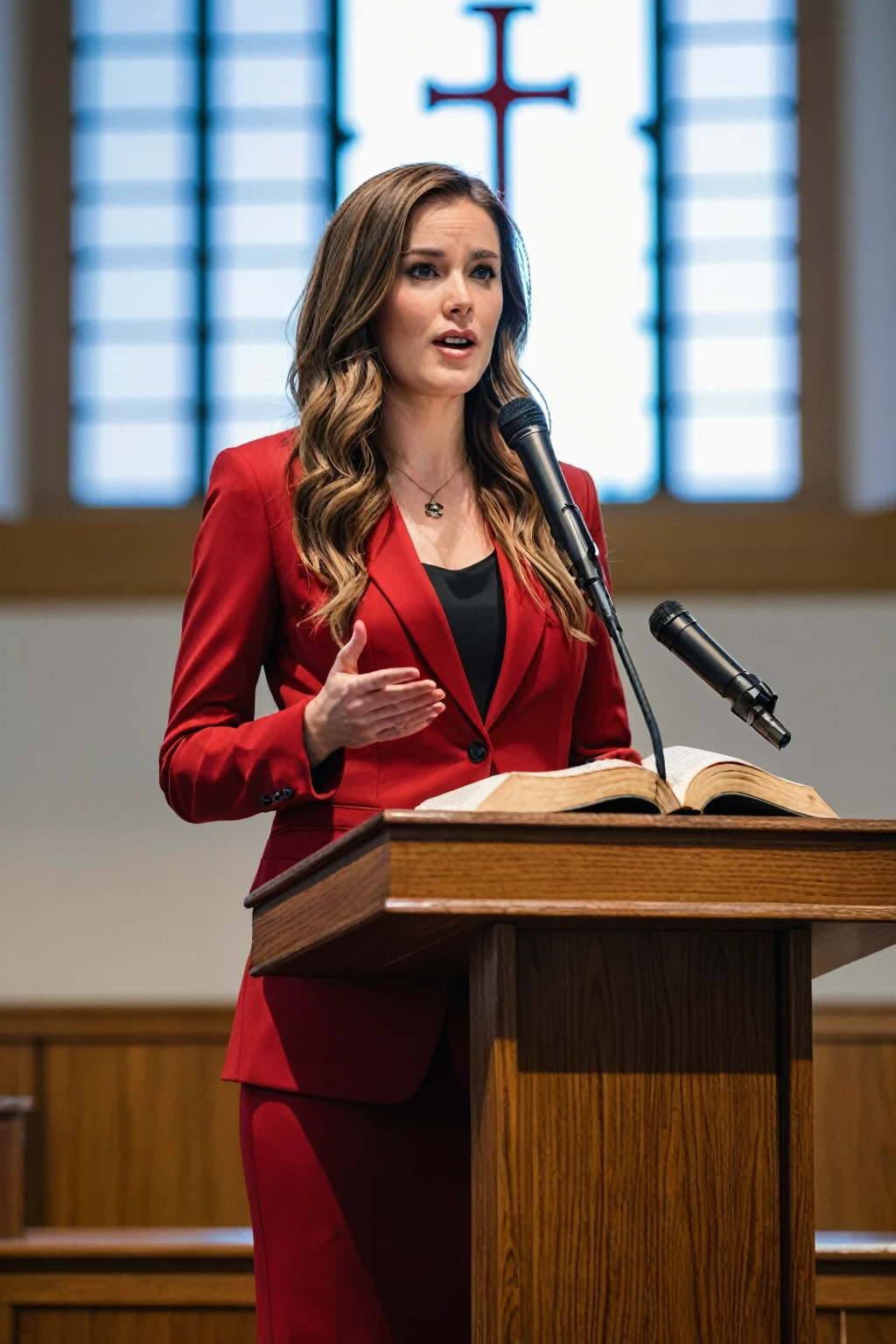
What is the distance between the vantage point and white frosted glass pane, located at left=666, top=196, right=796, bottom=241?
19.8 feet

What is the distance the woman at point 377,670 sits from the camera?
1719mm

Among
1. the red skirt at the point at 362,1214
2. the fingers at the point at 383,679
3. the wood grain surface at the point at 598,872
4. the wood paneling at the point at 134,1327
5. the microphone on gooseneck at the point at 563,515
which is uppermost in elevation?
the microphone on gooseneck at the point at 563,515

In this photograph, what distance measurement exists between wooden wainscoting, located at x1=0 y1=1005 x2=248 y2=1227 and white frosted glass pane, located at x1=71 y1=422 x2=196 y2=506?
69.3 inches

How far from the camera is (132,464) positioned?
6059 mm

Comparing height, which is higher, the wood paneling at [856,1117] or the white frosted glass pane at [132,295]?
the white frosted glass pane at [132,295]

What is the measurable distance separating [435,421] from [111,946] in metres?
3.53

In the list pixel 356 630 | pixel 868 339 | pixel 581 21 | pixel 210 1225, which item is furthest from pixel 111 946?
pixel 356 630

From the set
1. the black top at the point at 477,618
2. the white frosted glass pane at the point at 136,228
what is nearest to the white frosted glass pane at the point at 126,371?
the white frosted glass pane at the point at 136,228

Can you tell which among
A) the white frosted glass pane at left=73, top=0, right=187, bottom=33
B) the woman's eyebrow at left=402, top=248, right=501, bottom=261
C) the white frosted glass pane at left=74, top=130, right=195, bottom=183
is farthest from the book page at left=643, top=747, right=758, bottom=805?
the white frosted glass pane at left=73, top=0, right=187, bottom=33

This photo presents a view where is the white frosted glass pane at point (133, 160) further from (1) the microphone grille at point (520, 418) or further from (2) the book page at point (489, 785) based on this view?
(2) the book page at point (489, 785)

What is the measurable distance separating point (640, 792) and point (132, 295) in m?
5.04

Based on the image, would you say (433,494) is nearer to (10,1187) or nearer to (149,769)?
(10,1187)

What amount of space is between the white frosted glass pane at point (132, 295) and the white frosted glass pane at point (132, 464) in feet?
1.24

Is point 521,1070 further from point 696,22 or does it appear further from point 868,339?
point 696,22
